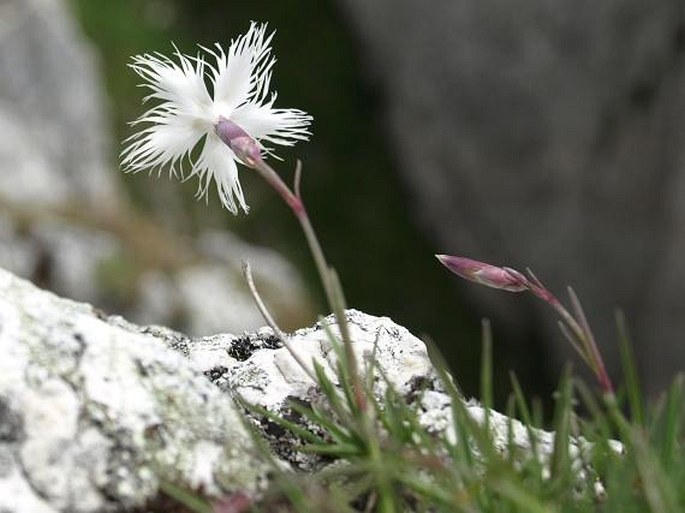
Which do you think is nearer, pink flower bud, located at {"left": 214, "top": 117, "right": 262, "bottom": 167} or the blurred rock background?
pink flower bud, located at {"left": 214, "top": 117, "right": 262, "bottom": 167}

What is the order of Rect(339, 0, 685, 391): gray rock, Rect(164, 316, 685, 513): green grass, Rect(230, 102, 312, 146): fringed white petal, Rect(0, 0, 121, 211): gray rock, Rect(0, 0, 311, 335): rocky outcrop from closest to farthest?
Rect(164, 316, 685, 513): green grass < Rect(230, 102, 312, 146): fringed white petal < Rect(0, 0, 311, 335): rocky outcrop < Rect(339, 0, 685, 391): gray rock < Rect(0, 0, 121, 211): gray rock

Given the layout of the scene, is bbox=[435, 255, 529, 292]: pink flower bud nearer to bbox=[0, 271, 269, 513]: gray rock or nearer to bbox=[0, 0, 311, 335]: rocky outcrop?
bbox=[0, 271, 269, 513]: gray rock

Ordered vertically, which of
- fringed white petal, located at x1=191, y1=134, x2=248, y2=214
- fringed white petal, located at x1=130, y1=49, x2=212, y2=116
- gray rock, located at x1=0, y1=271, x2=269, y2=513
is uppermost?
fringed white petal, located at x1=130, y1=49, x2=212, y2=116

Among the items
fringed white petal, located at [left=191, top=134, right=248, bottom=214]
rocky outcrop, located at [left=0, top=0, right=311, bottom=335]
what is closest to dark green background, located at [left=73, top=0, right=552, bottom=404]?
rocky outcrop, located at [left=0, top=0, right=311, bottom=335]

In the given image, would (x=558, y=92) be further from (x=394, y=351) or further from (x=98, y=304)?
(x=394, y=351)

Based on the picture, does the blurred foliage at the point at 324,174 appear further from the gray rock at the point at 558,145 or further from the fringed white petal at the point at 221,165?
the fringed white petal at the point at 221,165

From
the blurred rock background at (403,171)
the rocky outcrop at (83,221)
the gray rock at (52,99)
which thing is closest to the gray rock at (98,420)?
the rocky outcrop at (83,221)

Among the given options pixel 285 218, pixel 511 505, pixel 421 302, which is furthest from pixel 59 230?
pixel 511 505
